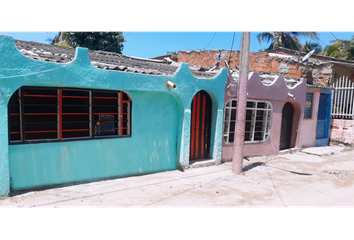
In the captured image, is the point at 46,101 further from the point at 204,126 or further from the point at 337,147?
the point at 337,147

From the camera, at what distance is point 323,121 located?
12438 mm

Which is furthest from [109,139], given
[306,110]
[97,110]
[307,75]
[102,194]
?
[307,75]

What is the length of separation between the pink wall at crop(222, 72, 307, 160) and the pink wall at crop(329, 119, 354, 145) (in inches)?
122

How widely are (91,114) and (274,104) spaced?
697 cm

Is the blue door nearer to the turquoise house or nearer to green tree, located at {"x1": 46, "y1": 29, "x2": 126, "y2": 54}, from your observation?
the turquoise house

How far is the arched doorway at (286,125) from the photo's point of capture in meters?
10.9

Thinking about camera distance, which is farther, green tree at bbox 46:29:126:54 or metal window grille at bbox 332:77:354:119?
green tree at bbox 46:29:126:54

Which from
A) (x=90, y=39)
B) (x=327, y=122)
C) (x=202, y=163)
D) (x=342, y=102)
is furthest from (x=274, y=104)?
(x=90, y=39)

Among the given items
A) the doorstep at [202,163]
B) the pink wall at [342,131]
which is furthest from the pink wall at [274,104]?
the pink wall at [342,131]

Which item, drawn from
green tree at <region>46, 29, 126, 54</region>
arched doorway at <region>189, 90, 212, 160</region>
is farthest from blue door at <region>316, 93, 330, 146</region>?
green tree at <region>46, 29, 126, 54</region>

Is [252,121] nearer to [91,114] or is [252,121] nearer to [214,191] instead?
[214,191]

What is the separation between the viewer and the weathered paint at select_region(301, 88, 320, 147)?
11.5 m

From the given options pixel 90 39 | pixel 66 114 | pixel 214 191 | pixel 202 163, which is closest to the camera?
pixel 66 114

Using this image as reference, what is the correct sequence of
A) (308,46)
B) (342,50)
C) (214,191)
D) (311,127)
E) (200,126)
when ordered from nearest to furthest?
(214,191) → (200,126) → (311,127) → (342,50) → (308,46)
